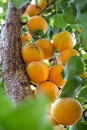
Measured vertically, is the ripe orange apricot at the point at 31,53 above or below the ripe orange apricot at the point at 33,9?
below

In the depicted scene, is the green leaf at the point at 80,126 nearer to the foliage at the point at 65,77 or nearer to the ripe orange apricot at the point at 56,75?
the foliage at the point at 65,77

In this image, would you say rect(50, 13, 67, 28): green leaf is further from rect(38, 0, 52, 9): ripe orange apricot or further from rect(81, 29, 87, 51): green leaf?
rect(81, 29, 87, 51): green leaf

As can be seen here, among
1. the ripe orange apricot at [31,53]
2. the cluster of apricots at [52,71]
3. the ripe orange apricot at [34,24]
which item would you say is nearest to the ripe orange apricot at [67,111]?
the cluster of apricots at [52,71]

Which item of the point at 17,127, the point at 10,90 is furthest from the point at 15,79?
the point at 17,127

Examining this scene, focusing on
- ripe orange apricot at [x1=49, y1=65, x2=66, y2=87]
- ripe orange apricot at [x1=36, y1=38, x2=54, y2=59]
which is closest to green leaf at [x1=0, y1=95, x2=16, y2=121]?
ripe orange apricot at [x1=49, y1=65, x2=66, y2=87]

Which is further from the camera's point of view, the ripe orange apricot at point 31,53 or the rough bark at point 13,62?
the ripe orange apricot at point 31,53

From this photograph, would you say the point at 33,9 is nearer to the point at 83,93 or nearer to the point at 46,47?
the point at 46,47

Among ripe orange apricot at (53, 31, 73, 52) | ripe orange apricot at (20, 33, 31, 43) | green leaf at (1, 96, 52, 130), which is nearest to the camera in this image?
green leaf at (1, 96, 52, 130)
